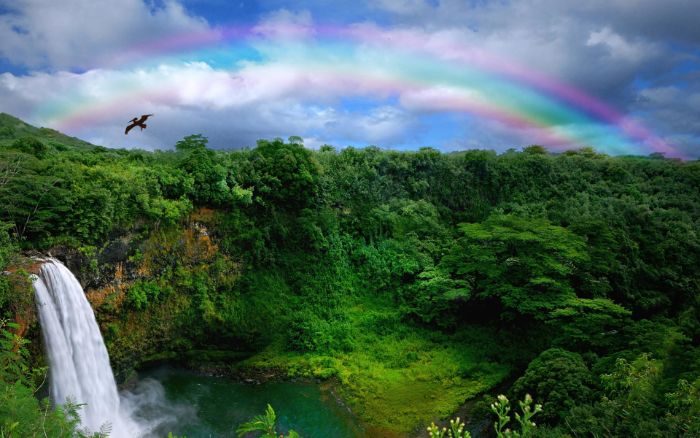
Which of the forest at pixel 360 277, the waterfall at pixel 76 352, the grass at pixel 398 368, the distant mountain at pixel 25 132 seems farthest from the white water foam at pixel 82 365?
the distant mountain at pixel 25 132

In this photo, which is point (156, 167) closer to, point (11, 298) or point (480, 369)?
point (11, 298)

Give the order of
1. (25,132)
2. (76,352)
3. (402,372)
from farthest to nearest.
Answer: (25,132) → (402,372) → (76,352)

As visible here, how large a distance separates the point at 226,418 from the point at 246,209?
309 inches

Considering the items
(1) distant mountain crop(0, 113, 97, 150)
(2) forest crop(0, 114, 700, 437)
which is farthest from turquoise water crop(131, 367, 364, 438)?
(1) distant mountain crop(0, 113, 97, 150)

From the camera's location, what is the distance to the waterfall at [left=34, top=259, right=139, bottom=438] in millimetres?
11195

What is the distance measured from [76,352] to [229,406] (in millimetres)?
4525

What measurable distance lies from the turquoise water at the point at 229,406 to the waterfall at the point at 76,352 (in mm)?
1146

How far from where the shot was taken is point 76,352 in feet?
39.0

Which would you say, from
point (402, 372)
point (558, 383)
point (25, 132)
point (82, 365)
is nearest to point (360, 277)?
point (402, 372)

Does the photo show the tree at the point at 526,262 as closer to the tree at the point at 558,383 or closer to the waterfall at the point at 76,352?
the tree at the point at 558,383

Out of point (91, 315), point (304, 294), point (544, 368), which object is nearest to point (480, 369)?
point (544, 368)

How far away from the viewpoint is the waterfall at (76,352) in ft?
36.7

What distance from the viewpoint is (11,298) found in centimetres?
1055

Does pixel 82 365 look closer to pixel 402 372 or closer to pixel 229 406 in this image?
pixel 229 406
